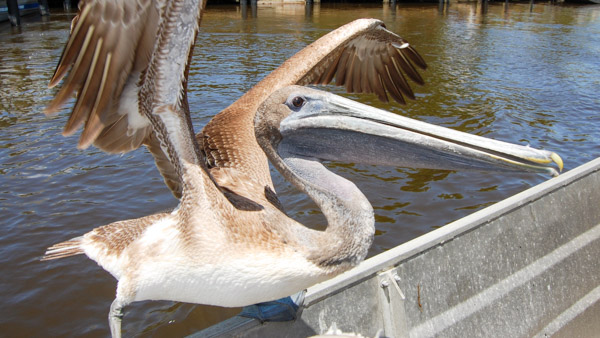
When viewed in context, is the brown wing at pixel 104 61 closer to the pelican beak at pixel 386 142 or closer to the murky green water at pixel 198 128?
the pelican beak at pixel 386 142

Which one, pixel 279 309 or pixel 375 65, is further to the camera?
pixel 375 65

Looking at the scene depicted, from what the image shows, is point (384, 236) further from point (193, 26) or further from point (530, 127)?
point (530, 127)

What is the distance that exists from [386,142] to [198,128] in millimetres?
5413

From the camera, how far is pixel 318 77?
456 cm

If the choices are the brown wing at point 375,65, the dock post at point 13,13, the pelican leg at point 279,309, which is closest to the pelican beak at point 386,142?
the pelican leg at point 279,309

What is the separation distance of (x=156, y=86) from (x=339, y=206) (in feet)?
3.76

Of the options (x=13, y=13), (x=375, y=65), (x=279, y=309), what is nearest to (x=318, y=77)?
(x=375, y=65)

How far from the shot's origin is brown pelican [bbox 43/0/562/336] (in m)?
2.40

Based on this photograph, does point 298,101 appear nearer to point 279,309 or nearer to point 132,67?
point 132,67

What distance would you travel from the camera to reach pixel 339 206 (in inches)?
101

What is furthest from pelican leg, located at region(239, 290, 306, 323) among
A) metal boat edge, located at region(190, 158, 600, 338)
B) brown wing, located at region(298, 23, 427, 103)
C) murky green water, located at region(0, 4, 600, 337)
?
brown wing, located at region(298, 23, 427, 103)

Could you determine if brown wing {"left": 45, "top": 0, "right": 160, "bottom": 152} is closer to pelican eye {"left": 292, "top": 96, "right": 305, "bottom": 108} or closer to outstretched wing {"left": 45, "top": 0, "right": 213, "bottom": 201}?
outstretched wing {"left": 45, "top": 0, "right": 213, "bottom": 201}

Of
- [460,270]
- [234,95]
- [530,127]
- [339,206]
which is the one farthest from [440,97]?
[339,206]

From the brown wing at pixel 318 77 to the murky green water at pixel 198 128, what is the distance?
4.39ft
